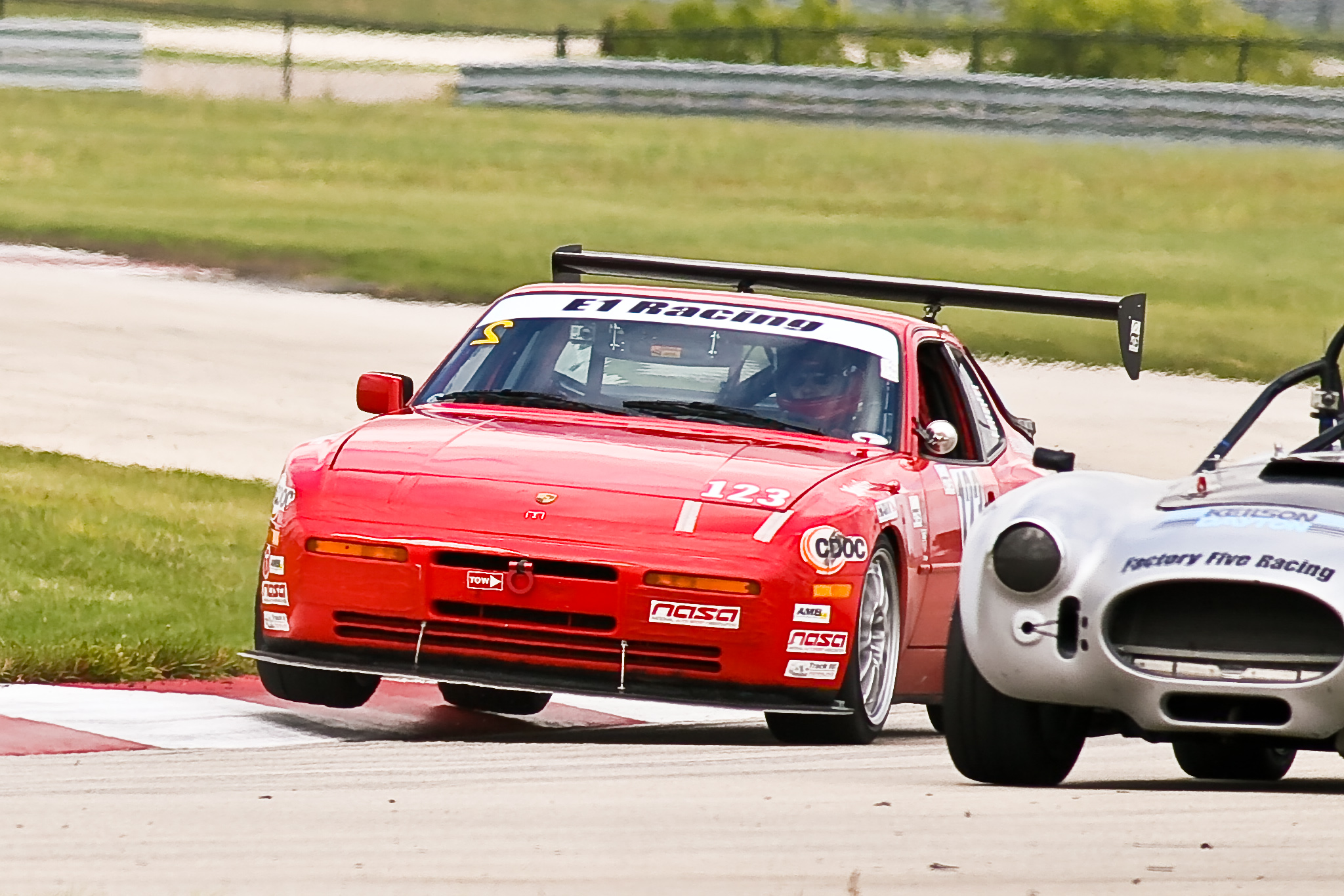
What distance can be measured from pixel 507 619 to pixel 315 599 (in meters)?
0.63

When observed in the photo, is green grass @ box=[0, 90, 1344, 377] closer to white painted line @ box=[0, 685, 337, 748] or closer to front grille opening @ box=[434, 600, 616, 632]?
white painted line @ box=[0, 685, 337, 748]

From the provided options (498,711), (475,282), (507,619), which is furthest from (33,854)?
(475,282)

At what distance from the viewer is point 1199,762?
7.29 meters

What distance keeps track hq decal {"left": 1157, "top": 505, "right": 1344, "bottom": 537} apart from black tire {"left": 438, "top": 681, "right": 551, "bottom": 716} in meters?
3.58

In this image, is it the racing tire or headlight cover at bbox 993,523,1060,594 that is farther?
the racing tire

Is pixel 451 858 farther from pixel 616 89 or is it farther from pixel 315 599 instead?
pixel 616 89

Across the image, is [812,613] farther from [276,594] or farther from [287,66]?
[287,66]

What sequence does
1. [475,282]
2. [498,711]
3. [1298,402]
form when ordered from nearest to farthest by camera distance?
[498,711], [1298,402], [475,282]

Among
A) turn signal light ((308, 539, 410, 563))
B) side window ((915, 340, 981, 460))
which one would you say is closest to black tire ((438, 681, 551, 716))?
turn signal light ((308, 539, 410, 563))

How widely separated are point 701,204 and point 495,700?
68.0ft

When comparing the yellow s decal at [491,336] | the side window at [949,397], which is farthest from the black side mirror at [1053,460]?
the yellow s decal at [491,336]

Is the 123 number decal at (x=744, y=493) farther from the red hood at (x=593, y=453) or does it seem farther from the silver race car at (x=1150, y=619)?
the silver race car at (x=1150, y=619)

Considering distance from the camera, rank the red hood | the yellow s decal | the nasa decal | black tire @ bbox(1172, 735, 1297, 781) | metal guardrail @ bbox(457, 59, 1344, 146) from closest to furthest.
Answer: black tire @ bbox(1172, 735, 1297, 781)
the nasa decal
the red hood
the yellow s decal
metal guardrail @ bbox(457, 59, 1344, 146)

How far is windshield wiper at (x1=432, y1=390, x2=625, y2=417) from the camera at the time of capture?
30.0 feet
